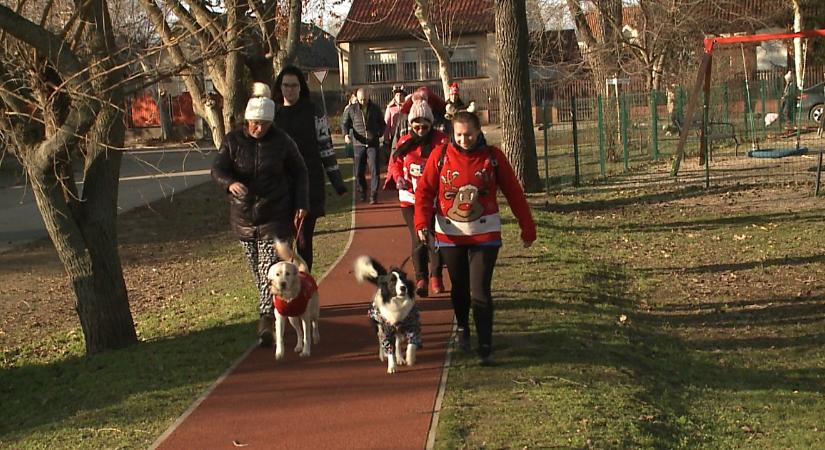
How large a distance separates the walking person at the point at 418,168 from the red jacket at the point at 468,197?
1172 millimetres

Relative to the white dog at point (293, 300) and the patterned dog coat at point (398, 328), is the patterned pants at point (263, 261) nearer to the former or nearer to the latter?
the white dog at point (293, 300)

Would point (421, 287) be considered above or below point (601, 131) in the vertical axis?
below

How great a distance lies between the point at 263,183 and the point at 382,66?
51.1 metres

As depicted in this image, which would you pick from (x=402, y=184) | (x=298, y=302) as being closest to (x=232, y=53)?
(x=402, y=184)

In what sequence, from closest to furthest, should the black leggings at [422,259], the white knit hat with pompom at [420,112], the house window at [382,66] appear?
1. the white knit hat with pompom at [420,112]
2. the black leggings at [422,259]
3. the house window at [382,66]

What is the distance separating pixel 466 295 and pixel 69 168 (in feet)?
13.5

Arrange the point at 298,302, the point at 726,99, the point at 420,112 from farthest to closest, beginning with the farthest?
the point at 726,99
the point at 420,112
the point at 298,302

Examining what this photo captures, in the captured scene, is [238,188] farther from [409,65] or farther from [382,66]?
[382,66]

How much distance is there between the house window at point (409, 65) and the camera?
58.2m

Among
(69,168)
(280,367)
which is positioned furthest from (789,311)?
(69,168)

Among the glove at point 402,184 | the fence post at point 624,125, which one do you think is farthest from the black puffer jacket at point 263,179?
the fence post at point 624,125

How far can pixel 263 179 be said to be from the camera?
8.43 metres

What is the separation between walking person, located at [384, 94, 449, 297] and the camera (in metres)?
9.30

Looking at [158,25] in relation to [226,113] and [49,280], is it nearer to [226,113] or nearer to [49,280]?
[226,113]
